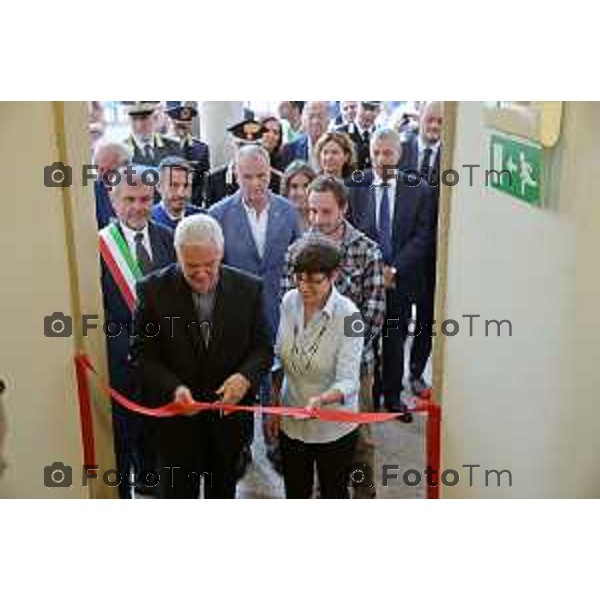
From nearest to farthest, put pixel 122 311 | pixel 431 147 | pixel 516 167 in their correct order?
pixel 516 167, pixel 431 147, pixel 122 311

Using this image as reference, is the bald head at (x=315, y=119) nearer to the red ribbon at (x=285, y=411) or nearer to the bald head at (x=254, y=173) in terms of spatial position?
the bald head at (x=254, y=173)

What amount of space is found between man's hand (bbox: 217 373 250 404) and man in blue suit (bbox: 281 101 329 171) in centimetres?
52

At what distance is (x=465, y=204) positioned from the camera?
201 centimetres

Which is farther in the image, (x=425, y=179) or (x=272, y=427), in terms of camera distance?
(x=272, y=427)

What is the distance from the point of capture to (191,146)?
2.04 metres

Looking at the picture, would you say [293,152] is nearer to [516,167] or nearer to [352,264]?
[352,264]

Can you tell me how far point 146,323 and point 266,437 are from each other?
1.33 ft

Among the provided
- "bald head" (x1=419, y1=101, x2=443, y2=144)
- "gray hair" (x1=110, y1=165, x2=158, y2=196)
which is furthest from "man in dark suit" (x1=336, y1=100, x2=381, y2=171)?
"gray hair" (x1=110, y1=165, x2=158, y2=196)

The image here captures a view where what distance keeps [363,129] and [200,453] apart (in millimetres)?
883

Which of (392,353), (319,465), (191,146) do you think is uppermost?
(191,146)

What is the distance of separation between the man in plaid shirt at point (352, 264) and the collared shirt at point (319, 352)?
0.9 inches

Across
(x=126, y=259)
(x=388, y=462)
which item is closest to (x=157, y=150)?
(x=126, y=259)

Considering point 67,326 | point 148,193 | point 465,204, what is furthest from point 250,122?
point 67,326

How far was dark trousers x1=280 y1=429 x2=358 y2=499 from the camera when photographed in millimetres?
2135
